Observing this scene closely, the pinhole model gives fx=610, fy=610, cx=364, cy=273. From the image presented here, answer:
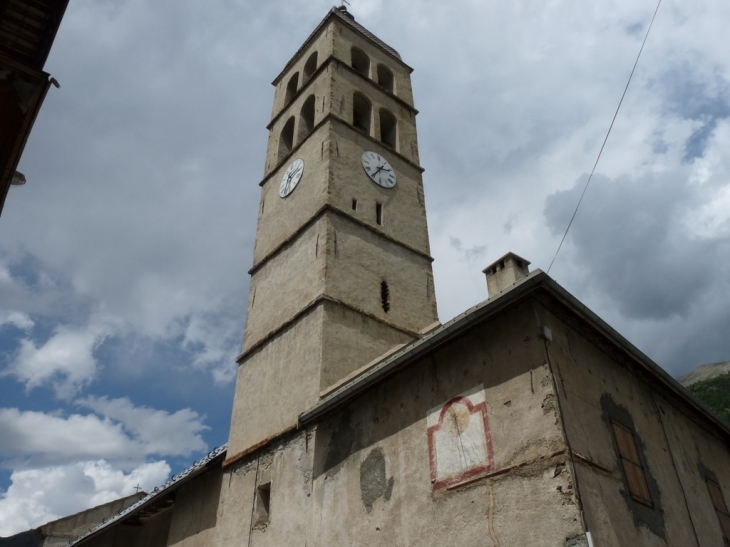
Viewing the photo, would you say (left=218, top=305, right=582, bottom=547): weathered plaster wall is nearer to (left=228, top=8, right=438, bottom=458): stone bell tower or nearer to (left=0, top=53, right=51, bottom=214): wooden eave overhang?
(left=228, top=8, right=438, bottom=458): stone bell tower

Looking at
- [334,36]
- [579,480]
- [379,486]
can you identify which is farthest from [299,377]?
[334,36]

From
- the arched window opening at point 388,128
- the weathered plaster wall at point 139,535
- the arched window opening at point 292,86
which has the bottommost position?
the weathered plaster wall at point 139,535

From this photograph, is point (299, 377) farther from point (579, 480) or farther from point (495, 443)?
point (579, 480)

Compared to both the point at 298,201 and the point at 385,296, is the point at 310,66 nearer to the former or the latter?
the point at 298,201

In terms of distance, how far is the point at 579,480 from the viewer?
23.3 ft

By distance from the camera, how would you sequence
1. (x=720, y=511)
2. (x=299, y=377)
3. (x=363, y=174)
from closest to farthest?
(x=720, y=511) → (x=299, y=377) → (x=363, y=174)

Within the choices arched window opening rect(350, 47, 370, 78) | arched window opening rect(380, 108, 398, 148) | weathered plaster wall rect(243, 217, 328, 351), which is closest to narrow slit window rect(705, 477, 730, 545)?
weathered plaster wall rect(243, 217, 328, 351)

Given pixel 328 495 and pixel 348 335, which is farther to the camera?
pixel 348 335

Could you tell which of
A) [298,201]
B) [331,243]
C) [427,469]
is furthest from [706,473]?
[298,201]

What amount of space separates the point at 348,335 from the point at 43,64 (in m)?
7.84

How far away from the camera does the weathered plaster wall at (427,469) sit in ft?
24.0

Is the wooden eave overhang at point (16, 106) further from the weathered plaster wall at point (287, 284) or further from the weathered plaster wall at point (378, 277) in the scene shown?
the weathered plaster wall at point (378, 277)

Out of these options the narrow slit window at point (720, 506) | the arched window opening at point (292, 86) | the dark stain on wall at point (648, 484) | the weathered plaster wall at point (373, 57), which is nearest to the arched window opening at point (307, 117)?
the weathered plaster wall at point (373, 57)

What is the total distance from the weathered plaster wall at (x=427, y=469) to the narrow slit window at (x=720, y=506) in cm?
560
